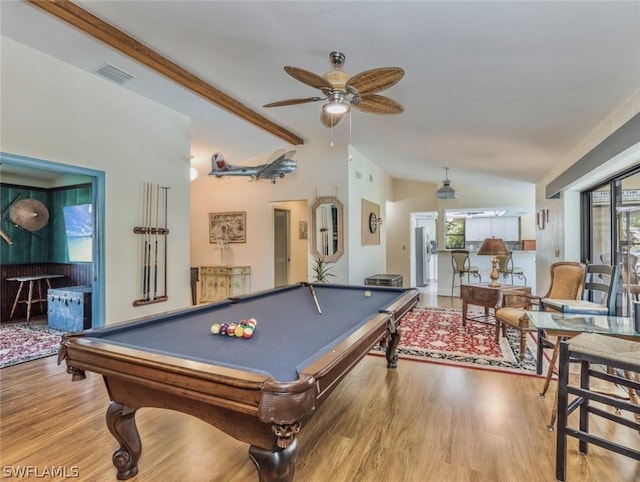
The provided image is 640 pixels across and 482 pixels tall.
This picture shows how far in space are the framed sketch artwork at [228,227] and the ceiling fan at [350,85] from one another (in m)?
4.18

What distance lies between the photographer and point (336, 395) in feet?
8.98

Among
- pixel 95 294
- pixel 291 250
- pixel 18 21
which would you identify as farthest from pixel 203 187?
pixel 18 21

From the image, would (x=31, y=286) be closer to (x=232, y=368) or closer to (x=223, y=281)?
(x=223, y=281)

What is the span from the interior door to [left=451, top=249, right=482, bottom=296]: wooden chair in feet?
12.3

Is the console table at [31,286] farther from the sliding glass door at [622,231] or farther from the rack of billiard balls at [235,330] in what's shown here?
the sliding glass door at [622,231]

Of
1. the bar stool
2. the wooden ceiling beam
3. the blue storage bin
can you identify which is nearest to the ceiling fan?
the wooden ceiling beam

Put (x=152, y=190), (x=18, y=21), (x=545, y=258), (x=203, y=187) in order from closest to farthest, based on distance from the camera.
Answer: (x=18, y=21), (x=152, y=190), (x=545, y=258), (x=203, y=187)

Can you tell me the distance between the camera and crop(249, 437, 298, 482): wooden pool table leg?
1.26m

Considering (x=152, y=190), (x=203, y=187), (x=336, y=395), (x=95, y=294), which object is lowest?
(x=336, y=395)

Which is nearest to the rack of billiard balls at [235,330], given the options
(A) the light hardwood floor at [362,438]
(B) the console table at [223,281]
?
(A) the light hardwood floor at [362,438]

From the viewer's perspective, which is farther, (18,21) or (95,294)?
(95,294)

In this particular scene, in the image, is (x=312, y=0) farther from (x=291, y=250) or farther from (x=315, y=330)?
(x=291, y=250)

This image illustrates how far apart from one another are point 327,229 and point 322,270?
2.46ft

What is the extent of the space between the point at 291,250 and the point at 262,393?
7.09m
